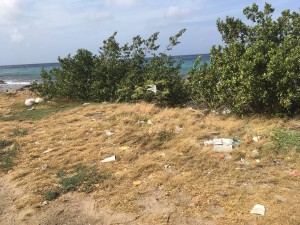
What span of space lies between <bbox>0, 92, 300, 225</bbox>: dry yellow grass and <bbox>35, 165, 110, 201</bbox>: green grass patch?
13cm

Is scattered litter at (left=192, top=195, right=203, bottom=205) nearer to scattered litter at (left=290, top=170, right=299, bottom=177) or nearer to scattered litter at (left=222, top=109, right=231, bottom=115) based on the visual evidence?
scattered litter at (left=290, top=170, right=299, bottom=177)

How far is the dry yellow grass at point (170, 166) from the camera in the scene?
3.93m

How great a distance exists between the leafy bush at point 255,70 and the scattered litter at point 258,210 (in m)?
3.61

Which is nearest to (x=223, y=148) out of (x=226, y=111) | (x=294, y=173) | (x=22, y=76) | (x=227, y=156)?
(x=227, y=156)

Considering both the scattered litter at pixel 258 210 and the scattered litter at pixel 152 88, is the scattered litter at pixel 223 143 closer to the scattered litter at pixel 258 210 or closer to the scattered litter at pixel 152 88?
the scattered litter at pixel 258 210

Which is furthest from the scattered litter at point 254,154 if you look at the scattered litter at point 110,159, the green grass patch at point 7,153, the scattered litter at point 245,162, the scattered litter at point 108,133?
the green grass patch at point 7,153

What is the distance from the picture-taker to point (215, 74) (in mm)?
8305

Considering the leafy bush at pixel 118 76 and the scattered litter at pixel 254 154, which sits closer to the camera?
the scattered litter at pixel 254 154

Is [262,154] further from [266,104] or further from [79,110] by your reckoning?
[79,110]

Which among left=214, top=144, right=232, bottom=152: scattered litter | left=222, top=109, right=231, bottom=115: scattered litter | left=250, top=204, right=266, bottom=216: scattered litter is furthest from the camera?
left=222, top=109, right=231, bottom=115: scattered litter

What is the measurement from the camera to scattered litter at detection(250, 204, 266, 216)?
3.75 m

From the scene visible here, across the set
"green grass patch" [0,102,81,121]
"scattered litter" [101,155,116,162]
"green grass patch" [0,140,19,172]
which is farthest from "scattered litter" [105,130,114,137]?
"green grass patch" [0,102,81,121]

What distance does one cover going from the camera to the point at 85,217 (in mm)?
3928

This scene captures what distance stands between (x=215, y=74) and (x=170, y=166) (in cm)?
386
